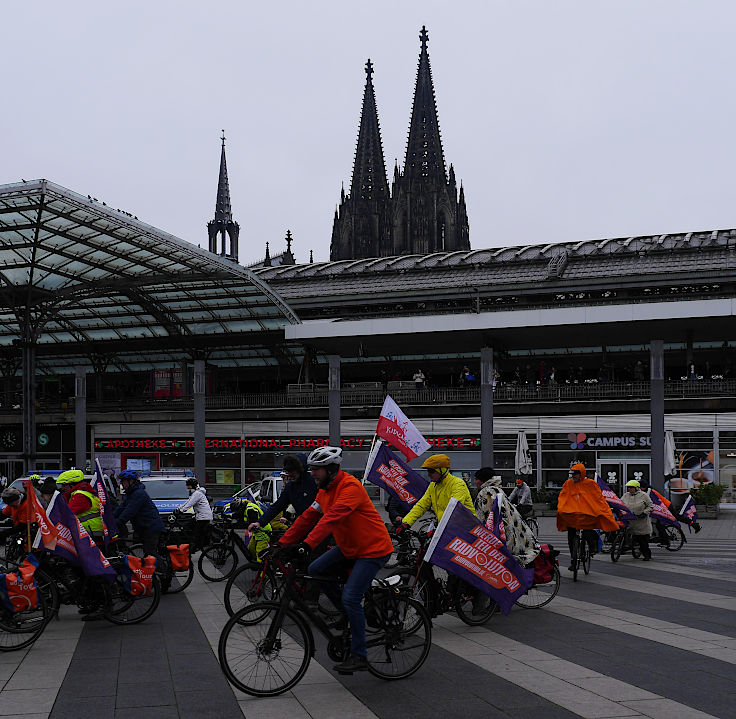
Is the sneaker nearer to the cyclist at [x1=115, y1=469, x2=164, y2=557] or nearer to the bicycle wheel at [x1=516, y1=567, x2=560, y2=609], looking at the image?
the bicycle wheel at [x1=516, y1=567, x2=560, y2=609]

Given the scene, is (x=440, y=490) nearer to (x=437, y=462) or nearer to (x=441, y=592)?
(x=437, y=462)

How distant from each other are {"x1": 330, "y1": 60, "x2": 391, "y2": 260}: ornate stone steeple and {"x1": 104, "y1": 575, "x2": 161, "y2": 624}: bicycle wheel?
342 feet

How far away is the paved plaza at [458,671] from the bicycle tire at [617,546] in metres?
4.96

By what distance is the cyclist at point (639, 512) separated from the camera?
1708cm

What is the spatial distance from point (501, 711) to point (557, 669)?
5.02 feet

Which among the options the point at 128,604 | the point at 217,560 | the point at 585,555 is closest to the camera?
the point at 128,604

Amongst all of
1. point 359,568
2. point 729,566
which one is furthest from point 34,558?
point 729,566

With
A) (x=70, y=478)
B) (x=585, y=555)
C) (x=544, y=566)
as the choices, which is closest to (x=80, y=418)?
(x=585, y=555)

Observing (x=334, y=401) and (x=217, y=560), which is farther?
(x=334, y=401)

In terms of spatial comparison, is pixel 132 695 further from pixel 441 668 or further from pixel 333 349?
pixel 333 349

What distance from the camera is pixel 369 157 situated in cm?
11881

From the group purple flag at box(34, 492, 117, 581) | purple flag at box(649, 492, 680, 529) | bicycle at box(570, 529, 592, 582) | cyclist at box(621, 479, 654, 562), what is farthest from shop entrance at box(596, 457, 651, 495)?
purple flag at box(34, 492, 117, 581)

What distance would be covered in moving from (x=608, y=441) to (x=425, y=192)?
75.1 m

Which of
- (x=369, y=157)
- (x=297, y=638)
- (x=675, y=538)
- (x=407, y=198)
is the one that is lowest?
(x=675, y=538)
